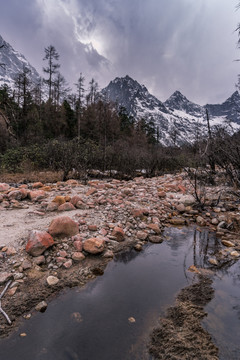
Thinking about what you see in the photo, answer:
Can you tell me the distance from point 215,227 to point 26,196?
4.73 m

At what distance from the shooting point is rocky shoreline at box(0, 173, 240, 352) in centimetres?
199

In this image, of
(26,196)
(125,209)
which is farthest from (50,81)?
(125,209)

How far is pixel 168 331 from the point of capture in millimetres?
1494

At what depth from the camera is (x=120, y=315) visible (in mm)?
1675

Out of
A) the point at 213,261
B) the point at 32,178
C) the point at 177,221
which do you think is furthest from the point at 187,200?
the point at 32,178

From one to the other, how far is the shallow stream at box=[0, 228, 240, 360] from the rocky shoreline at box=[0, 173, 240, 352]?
0.16 m

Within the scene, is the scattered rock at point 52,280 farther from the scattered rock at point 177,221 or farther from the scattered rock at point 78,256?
the scattered rock at point 177,221

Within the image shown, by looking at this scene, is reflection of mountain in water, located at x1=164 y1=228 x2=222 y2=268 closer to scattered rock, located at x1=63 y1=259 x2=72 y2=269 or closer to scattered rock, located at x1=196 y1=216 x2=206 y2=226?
scattered rock, located at x1=196 y1=216 x2=206 y2=226

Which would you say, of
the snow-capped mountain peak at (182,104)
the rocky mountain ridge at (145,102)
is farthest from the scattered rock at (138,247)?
the snow-capped mountain peak at (182,104)

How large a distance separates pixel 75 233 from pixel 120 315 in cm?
153

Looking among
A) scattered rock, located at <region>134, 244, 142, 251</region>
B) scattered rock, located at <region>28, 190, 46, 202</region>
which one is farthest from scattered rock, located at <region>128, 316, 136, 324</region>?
scattered rock, located at <region>28, 190, 46, 202</region>

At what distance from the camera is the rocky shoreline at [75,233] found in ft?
6.52

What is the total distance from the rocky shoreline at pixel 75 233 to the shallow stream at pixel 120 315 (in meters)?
0.16

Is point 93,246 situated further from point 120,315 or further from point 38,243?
point 120,315
